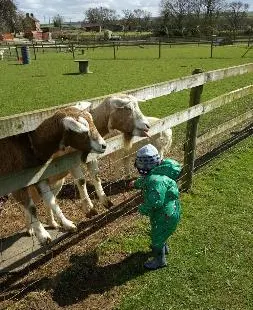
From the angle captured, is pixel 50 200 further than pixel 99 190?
No

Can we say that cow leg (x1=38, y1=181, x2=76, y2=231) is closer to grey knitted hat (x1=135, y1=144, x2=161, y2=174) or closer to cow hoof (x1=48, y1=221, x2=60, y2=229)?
cow hoof (x1=48, y1=221, x2=60, y2=229)

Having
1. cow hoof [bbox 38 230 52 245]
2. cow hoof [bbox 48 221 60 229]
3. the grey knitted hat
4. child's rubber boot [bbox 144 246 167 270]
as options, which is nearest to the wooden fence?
the grey knitted hat

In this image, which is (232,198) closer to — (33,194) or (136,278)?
(136,278)

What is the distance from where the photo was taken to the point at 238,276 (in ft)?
13.4

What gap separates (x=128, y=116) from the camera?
5016mm

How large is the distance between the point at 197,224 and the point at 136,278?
137 centimetres

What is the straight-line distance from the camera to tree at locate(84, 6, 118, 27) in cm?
14812

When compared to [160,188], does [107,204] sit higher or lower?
lower

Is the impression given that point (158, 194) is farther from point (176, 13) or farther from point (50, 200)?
point (176, 13)

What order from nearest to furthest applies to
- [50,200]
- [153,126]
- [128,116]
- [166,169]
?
[166,169]
[50,200]
[153,126]
[128,116]

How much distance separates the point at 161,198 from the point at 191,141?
223 cm

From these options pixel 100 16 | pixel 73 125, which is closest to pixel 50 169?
pixel 73 125

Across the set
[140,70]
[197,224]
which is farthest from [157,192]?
[140,70]

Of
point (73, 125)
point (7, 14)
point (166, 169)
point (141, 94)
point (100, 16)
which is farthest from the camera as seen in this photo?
point (100, 16)
